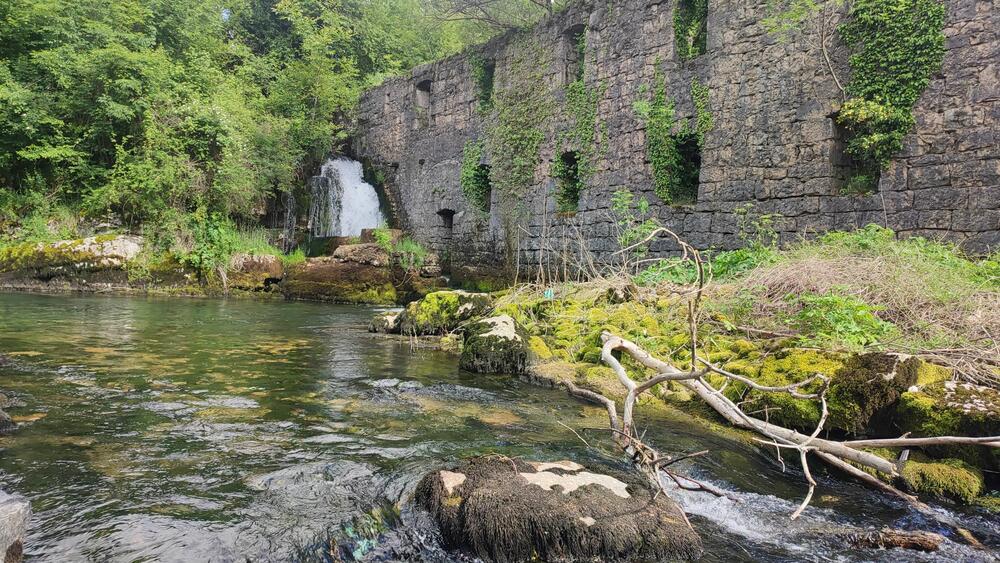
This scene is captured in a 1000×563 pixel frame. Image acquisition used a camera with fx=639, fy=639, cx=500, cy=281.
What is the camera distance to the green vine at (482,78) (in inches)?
555

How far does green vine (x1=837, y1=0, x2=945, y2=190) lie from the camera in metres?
7.28

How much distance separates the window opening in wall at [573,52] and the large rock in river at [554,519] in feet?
34.1

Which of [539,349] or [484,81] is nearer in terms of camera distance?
[539,349]

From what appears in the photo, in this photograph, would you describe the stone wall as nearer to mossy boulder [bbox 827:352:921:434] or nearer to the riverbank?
the riverbank

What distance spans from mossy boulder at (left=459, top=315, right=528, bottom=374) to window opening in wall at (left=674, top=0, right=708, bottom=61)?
5.99 meters

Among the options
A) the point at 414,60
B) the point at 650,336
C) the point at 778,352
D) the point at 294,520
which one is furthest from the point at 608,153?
the point at 414,60

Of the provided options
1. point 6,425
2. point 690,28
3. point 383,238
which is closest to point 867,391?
point 6,425

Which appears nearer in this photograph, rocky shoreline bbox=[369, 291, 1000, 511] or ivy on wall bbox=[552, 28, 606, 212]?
rocky shoreline bbox=[369, 291, 1000, 511]

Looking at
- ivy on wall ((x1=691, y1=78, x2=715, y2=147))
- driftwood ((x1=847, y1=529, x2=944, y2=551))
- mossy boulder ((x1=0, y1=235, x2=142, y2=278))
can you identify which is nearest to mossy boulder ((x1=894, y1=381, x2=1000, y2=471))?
driftwood ((x1=847, y1=529, x2=944, y2=551))

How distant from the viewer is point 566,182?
12.2 m

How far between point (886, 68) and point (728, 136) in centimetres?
214

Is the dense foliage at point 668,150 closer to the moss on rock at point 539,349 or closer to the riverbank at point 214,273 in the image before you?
the moss on rock at point 539,349

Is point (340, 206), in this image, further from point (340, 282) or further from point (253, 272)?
point (340, 282)

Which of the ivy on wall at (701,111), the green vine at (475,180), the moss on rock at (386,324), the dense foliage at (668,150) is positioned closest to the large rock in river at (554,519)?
the moss on rock at (386,324)
